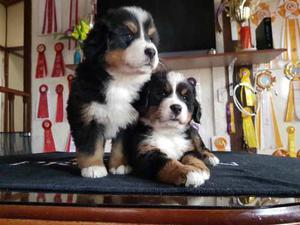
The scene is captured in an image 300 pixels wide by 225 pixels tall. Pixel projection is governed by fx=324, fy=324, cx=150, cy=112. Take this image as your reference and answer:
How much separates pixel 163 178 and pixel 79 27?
2.12 meters

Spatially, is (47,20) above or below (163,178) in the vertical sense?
above

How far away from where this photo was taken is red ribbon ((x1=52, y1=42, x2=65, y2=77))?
9.74ft

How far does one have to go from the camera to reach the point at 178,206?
546mm

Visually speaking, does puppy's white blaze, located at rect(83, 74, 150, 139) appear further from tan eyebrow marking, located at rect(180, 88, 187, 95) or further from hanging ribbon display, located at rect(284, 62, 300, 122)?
hanging ribbon display, located at rect(284, 62, 300, 122)

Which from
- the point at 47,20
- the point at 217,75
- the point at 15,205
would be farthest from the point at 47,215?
the point at 47,20

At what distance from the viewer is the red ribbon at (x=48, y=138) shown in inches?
116

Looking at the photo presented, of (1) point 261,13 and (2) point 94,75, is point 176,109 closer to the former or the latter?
(2) point 94,75

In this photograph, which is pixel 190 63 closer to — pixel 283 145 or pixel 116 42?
pixel 283 145

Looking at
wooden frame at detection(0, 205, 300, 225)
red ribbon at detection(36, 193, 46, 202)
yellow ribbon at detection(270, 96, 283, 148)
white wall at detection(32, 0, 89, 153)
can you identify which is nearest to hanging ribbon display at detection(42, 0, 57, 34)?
white wall at detection(32, 0, 89, 153)

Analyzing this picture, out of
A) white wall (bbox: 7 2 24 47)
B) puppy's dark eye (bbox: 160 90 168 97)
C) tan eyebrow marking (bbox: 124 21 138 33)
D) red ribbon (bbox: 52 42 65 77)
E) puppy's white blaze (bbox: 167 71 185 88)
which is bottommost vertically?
puppy's dark eye (bbox: 160 90 168 97)

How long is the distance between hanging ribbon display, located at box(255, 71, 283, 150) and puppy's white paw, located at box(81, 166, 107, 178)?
1916 mm

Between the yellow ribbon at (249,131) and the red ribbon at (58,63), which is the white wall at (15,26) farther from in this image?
the yellow ribbon at (249,131)

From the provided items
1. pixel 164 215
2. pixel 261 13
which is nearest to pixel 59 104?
pixel 261 13

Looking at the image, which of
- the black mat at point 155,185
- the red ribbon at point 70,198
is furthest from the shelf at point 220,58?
the red ribbon at point 70,198
